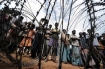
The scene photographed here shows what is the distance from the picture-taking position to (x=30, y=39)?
32.4ft

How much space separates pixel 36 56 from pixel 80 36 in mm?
2538

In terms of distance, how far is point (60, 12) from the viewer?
13.3 feet

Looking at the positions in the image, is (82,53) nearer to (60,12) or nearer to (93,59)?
(93,59)

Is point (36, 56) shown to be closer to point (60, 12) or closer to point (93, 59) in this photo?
point (93, 59)

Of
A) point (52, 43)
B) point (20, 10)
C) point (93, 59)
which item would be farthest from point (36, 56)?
point (20, 10)

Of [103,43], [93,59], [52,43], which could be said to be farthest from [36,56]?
[103,43]

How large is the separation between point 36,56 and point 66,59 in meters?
1.59

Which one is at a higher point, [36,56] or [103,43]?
[103,43]

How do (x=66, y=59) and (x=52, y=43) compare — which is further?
(x=66, y=59)

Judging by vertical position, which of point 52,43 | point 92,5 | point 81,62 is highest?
point 92,5

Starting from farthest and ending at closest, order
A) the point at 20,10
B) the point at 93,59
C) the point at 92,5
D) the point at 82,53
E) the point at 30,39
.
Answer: the point at 30,39
the point at 82,53
the point at 93,59
the point at 20,10
the point at 92,5

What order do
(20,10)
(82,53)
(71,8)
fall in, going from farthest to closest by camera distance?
(82,53), (20,10), (71,8)

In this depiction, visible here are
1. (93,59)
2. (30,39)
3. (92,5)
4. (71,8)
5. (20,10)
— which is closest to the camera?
(92,5)

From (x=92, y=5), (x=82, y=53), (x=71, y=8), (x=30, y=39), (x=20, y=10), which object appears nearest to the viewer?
(x=92, y=5)
